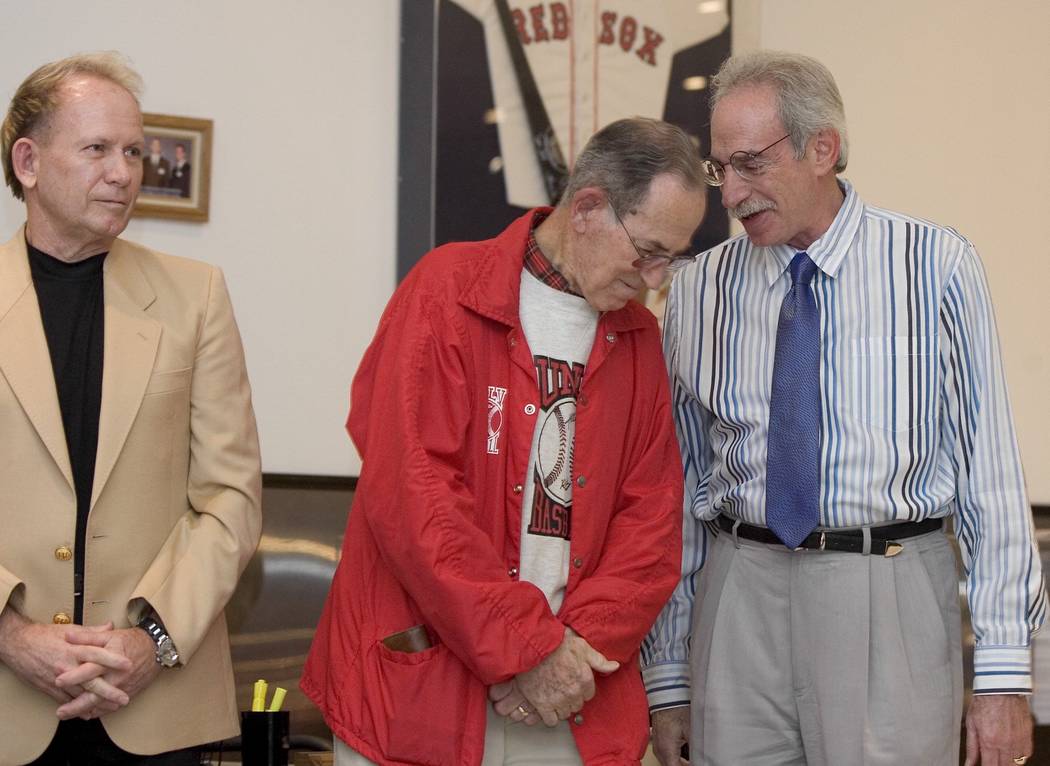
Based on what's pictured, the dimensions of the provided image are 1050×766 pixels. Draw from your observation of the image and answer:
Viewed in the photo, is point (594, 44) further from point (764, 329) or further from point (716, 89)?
point (764, 329)

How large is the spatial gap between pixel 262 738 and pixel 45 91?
1.27m

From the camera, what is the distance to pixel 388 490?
2104 mm

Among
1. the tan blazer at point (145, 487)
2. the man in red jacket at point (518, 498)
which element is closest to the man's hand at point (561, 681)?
the man in red jacket at point (518, 498)

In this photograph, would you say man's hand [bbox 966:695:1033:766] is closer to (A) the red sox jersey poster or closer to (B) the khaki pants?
(B) the khaki pants

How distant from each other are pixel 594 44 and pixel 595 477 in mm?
1674

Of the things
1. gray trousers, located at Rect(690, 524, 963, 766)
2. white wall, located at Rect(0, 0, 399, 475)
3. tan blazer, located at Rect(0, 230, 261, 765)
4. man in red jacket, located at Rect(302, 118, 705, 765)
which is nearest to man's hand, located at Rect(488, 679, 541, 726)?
man in red jacket, located at Rect(302, 118, 705, 765)

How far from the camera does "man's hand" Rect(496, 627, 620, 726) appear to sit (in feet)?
6.93

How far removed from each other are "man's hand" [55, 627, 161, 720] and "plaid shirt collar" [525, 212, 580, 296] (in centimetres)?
91

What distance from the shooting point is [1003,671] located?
2.25m

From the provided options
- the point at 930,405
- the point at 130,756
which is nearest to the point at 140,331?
the point at 130,756

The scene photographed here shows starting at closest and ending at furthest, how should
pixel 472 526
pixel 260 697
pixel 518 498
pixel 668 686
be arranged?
pixel 472 526, pixel 518 498, pixel 668 686, pixel 260 697

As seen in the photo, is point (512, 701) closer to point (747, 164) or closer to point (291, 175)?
point (747, 164)

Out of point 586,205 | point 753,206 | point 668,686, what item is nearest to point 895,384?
point 753,206

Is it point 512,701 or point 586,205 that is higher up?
point 586,205
